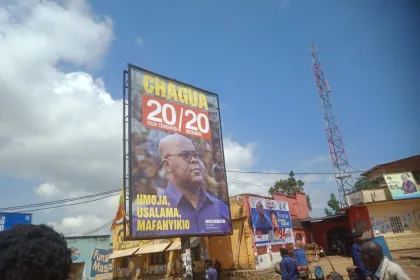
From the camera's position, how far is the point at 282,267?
24.7 feet

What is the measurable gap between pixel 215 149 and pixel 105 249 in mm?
20167

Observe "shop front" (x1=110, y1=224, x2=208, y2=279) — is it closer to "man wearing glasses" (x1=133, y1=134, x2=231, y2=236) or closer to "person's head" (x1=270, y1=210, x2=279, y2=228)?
"person's head" (x1=270, y1=210, x2=279, y2=228)

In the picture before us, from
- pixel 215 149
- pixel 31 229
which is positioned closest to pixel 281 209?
pixel 215 149

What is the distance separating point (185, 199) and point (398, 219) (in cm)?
1729

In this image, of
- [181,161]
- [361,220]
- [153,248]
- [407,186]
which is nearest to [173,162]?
[181,161]

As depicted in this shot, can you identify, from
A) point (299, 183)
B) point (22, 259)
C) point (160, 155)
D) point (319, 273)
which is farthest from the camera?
point (299, 183)

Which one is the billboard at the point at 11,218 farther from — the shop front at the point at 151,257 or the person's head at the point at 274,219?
the person's head at the point at 274,219

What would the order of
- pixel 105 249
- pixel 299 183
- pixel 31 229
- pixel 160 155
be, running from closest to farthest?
pixel 31 229 < pixel 160 155 < pixel 105 249 < pixel 299 183

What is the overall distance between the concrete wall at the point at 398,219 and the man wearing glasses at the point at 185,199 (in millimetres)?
13629

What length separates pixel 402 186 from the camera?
77.4 feet

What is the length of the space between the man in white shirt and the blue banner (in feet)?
96.7

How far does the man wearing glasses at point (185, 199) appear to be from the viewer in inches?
507

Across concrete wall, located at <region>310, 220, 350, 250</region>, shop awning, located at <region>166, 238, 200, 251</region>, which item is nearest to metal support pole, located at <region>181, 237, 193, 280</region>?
shop awning, located at <region>166, 238, 200, 251</region>

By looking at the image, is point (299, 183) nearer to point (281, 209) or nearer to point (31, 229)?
point (281, 209)
